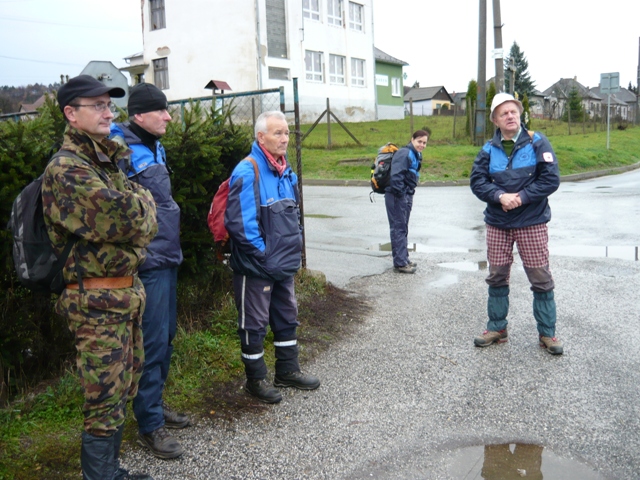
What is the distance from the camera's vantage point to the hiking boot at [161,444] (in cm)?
352

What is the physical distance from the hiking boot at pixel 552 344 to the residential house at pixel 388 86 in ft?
141

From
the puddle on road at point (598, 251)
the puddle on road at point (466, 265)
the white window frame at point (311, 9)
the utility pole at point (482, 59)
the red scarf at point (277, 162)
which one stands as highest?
the white window frame at point (311, 9)

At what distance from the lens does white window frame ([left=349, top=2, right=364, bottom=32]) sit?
43.5 metres

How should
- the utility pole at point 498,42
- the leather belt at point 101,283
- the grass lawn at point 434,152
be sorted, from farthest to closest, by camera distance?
the utility pole at point 498,42, the grass lawn at point 434,152, the leather belt at point 101,283

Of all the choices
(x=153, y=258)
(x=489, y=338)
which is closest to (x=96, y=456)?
(x=153, y=258)

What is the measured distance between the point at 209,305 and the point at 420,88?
293 ft

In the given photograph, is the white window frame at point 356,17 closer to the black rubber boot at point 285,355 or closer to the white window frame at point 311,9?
the white window frame at point 311,9

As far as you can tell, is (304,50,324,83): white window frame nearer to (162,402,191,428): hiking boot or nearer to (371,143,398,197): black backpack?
(371,143,398,197): black backpack

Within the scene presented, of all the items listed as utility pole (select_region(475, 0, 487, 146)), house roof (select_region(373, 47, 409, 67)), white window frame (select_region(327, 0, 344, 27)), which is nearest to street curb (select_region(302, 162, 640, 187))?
utility pole (select_region(475, 0, 487, 146))

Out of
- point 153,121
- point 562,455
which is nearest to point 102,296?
point 153,121

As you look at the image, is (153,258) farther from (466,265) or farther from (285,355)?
(466,265)

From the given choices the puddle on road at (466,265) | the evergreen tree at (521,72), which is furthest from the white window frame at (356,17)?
the evergreen tree at (521,72)

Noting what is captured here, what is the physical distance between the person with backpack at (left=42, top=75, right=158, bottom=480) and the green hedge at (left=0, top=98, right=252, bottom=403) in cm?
35

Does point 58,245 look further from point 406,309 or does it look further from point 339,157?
→ point 339,157
